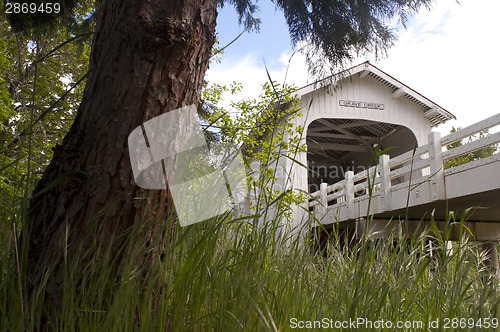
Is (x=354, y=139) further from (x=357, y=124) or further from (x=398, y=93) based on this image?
(x=398, y=93)

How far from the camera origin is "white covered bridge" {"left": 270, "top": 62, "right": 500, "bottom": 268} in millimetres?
6191

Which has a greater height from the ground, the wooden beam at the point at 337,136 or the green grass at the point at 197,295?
the wooden beam at the point at 337,136

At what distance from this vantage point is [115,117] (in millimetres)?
1657

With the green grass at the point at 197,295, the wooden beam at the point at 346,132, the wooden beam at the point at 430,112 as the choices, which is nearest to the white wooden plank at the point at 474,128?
A: the green grass at the point at 197,295

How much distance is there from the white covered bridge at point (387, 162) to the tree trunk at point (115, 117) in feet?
2.44

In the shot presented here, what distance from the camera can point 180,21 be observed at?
5.89 feet

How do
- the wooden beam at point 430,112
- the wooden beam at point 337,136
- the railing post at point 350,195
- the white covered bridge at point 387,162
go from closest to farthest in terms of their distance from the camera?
the white covered bridge at point 387,162 → the railing post at point 350,195 → the wooden beam at point 430,112 → the wooden beam at point 337,136

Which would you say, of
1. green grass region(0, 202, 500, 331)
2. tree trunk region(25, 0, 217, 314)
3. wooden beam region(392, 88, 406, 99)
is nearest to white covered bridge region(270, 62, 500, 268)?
wooden beam region(392, 88, 406, 99)

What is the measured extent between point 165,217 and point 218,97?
7949 mm

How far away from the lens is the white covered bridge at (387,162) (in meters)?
6.19

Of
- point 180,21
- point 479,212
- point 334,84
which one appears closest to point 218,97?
point 334,84

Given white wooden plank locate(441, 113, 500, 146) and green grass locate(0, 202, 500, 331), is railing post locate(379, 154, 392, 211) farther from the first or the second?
A: green grass locate(0, 202, 500, 331)

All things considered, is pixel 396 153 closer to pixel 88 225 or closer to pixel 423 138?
pixel 423 138

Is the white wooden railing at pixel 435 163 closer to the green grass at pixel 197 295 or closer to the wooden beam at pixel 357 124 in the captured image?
the green grass at pixel 197 295
